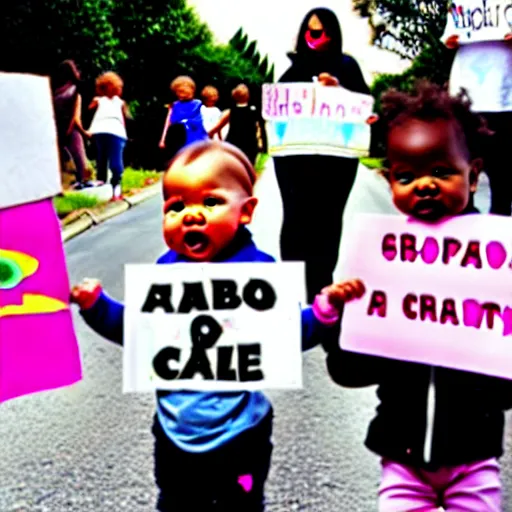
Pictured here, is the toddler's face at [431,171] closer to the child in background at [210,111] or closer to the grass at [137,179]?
the child in background at [210,111]

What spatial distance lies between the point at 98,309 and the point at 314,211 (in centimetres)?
174

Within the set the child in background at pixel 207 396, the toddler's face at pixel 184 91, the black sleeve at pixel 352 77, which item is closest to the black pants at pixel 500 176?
the black sleeve at pixel 352 77

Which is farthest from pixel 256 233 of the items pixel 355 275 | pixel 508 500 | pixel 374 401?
pixel 355 275

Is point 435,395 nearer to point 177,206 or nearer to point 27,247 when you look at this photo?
point 177,206

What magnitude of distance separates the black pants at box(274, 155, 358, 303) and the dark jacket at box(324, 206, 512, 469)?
4.51ft

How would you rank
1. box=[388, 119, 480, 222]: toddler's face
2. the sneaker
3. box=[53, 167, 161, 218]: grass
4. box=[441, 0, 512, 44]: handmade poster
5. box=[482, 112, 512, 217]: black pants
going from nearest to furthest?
box=[388, 119, 480, 222]: toddler's face < box=[441, 0, 512, 44]: handmade poster < box=[482, 112, 512, 217]: black pants < box=[53, 167, 161, 218]: grass < the sneaker

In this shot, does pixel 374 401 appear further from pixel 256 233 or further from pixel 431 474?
pixel 256 233

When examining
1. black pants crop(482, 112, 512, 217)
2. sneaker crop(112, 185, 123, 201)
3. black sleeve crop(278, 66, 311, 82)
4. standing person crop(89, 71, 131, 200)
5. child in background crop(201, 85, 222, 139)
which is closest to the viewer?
black sleeve crop(278, 66, 311, 82)

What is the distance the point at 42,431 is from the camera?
3516mm

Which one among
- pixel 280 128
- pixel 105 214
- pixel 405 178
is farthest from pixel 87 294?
pixel 105 214

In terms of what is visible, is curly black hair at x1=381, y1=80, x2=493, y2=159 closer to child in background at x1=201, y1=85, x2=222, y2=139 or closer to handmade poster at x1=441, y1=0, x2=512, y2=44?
handmade poster at x1=441, y1=0, x2=512, y2=44

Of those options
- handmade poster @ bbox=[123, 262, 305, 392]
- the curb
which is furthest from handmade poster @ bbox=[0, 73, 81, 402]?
the curb

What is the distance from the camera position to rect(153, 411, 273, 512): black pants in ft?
7.22

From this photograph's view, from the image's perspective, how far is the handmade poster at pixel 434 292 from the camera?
2.17 metres
